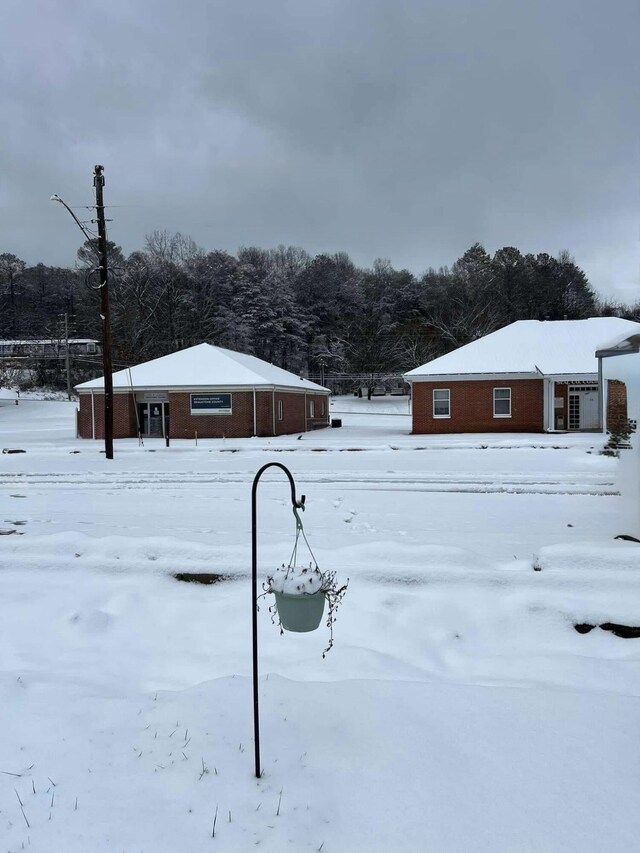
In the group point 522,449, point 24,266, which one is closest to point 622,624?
point 522,449

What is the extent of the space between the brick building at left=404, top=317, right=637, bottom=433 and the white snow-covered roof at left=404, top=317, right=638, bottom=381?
5cm

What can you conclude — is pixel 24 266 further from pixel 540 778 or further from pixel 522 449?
pixel 540 778

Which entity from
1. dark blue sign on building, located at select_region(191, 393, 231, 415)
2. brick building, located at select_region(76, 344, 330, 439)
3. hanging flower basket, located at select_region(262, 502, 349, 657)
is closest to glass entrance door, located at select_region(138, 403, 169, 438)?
brick building, located at select_region(76, 344, 330, 439)

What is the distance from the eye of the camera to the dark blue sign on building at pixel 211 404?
29781 millimetres

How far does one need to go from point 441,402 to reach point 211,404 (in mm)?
11604

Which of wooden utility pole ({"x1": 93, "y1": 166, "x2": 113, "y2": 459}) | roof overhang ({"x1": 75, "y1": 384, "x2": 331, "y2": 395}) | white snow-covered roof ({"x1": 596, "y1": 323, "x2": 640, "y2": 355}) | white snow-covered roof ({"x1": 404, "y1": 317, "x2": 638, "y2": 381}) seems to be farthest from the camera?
white snow-covered roof ({"x1": 404, "y1": 317, "x2": 638, "y2": 381})

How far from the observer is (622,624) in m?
5.62

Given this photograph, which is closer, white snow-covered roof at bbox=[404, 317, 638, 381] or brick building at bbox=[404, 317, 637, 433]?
brick building at bbox=[404, 317, 637, 433]

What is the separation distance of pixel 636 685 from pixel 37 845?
425cm

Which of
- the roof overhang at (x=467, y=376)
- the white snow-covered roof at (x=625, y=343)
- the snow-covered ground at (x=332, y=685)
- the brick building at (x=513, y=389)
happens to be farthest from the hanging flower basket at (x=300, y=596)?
the brick building at (x=513, y=389)

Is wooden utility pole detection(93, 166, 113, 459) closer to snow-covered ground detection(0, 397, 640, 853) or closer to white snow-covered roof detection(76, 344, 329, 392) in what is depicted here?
white snow-covered roof detection(76, 344, 329, 392)

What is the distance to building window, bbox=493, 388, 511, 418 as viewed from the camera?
30234 mm

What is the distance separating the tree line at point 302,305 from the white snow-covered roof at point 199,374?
2849 cm

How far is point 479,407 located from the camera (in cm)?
3050
